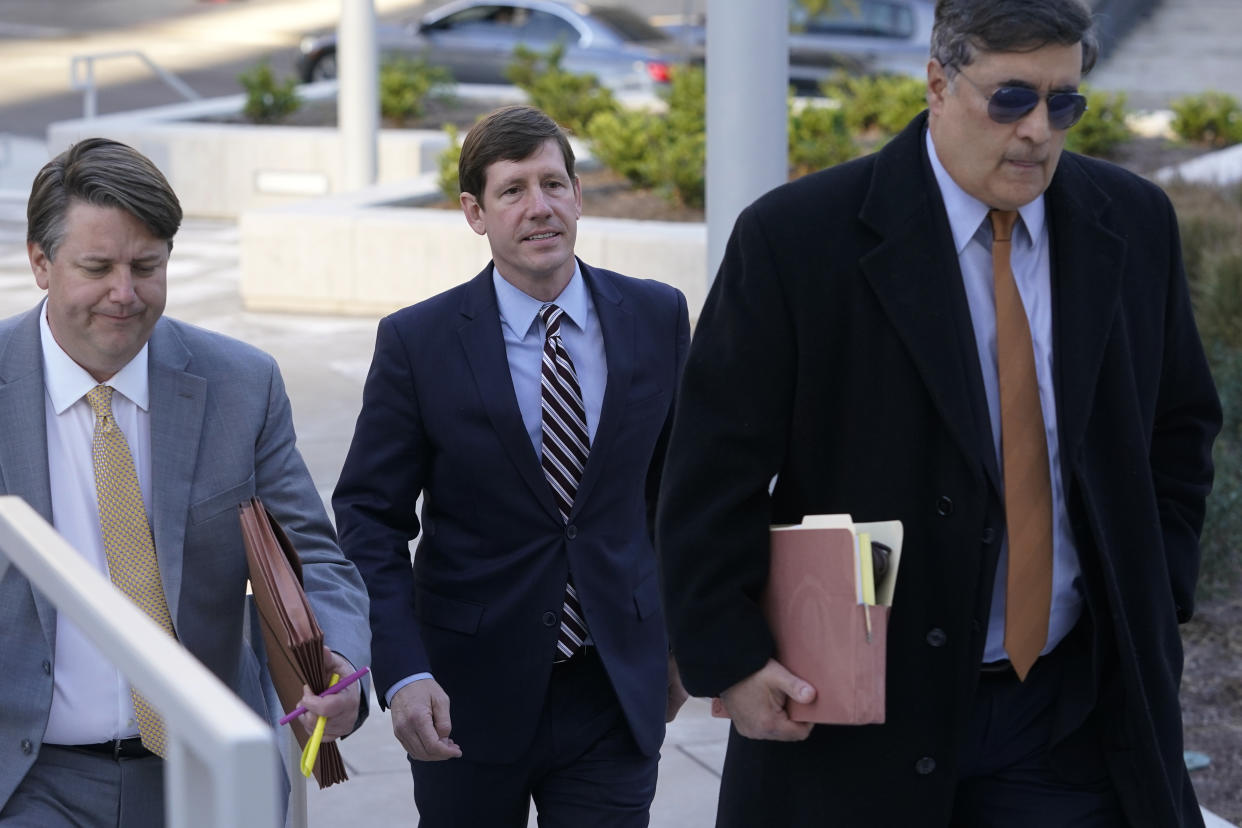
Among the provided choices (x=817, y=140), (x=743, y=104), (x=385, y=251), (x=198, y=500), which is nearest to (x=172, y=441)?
(x=198, y=500)

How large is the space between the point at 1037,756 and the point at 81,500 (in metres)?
1.63

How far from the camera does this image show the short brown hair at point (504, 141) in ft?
12.1

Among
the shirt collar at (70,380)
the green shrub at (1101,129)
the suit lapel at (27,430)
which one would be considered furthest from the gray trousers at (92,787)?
the green shrub at (1101,129)

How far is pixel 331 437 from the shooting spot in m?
9.12

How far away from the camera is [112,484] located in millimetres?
2990

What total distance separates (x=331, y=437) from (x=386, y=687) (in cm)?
578

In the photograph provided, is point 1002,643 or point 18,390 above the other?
point 18,390

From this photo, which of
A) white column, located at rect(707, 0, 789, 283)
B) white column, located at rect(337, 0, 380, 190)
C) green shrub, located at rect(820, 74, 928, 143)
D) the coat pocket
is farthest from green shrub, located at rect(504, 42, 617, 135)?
the coat pocket

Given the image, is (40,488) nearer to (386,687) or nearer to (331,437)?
(386,687)

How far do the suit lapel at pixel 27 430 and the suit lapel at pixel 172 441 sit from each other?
0.18 meters

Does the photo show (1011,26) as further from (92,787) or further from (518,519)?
(92,787)

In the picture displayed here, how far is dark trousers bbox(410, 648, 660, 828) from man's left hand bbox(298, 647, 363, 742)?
623 millimetres

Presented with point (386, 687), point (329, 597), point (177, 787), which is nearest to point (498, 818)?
point (386, 687)

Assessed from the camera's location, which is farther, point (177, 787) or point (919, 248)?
point (919, 248)
